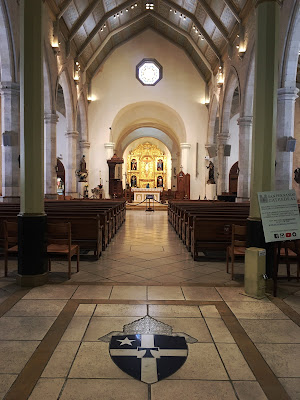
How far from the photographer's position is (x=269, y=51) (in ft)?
15.2

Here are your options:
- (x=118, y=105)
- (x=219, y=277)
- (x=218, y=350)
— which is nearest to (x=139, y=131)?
(x=118, y=105)

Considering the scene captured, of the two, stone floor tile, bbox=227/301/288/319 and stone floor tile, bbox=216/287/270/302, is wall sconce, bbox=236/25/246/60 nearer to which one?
stone floor tile, bbox=216/287/270/302

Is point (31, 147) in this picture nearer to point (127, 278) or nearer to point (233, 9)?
point (127, 278)

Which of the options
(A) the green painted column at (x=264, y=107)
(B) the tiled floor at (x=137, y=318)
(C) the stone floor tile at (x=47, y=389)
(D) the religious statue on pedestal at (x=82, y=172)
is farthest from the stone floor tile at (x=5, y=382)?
(D) the religious statue on pedestal at (x=82, y=172)

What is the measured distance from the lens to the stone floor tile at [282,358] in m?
2.64

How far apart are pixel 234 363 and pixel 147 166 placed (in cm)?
3869

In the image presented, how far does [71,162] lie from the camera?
18.5 m

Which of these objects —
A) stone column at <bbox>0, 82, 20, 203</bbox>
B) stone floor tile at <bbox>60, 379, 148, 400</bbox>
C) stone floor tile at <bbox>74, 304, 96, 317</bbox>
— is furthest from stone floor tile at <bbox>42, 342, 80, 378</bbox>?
stone column at <bbox>0, 82, 20, 203</bbox>

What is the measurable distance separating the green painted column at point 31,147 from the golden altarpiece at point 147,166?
118 feet

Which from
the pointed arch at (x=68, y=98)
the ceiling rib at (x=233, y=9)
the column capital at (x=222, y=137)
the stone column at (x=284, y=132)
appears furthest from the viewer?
the column capital at (x=222, y=137)

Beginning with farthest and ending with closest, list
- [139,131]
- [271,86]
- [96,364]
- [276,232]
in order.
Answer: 1. [139,131]
2. [271,86]
3. [276,232]
4. [96,364]

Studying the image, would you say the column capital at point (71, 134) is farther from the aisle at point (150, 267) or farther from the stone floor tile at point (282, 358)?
the stone floor tile at point (282, 358)

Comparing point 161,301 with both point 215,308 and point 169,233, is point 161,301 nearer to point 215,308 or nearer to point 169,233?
point 215,308

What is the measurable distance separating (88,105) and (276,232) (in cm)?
1915
